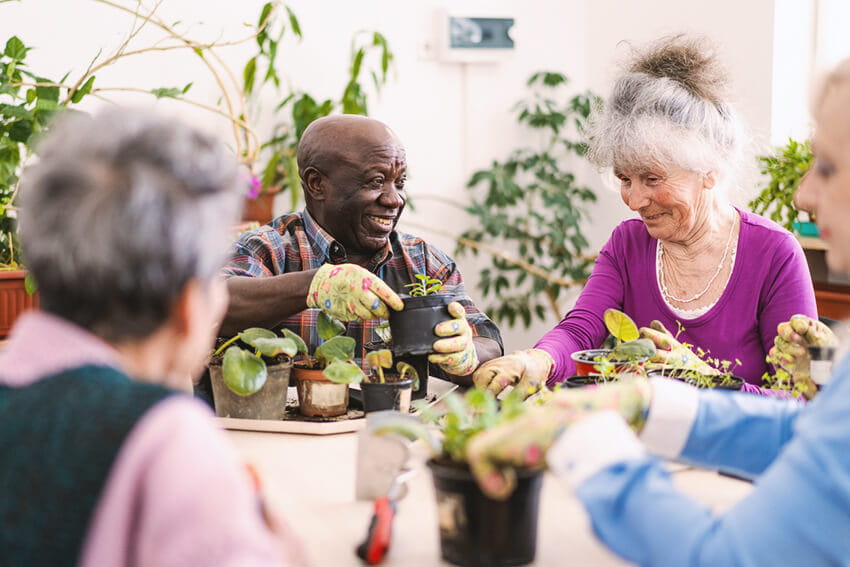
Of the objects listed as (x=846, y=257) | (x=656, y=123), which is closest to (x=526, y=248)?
(x=656, y=123)

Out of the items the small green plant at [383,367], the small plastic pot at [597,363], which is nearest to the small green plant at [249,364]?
the small green plant at [383,367]

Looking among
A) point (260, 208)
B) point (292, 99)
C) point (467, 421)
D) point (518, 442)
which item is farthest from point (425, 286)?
point (292, 99)

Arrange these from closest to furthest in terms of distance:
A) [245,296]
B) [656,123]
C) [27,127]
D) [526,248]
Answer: [245,296] → [656,123] → [27,127] → [526,248]

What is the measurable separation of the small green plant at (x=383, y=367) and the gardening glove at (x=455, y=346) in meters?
0.06

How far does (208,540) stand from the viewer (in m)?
0.68

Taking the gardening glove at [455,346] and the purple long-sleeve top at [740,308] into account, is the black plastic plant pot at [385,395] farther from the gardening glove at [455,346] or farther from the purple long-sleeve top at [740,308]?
the purple long-sleeve top at [740,308]

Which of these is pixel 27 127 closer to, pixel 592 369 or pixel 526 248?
pixel 592 369

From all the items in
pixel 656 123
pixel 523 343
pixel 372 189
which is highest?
pixel 656 123

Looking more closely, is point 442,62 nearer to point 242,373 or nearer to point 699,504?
point 242,373

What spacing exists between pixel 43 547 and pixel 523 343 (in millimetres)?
3699

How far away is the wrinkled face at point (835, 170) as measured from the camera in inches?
36.0

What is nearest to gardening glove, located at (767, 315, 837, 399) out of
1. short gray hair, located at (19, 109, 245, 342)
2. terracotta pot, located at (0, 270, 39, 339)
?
short gray hair, located at (19, 109, 245, 342)

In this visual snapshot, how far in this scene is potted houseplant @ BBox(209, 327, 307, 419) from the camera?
150cm

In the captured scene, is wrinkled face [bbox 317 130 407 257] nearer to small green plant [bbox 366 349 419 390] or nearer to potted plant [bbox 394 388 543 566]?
small green plant [bbox 366 349 419 390]
